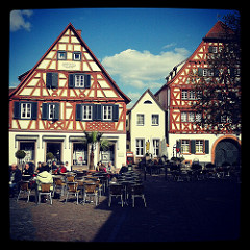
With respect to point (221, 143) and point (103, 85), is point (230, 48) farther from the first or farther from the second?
point (221, 143)

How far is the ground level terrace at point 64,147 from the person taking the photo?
2305 centimetres

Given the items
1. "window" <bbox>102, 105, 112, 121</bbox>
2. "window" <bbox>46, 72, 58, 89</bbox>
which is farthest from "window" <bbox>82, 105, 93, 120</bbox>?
"window" <bbox>46, 72, 58, 89</bbox>

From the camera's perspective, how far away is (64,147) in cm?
2344

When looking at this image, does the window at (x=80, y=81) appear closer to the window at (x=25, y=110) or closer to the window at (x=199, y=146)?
the window at (x=25, y=110)

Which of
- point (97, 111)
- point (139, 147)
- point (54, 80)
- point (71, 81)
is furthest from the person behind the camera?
point (139, 147)

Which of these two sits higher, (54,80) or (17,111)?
(54,80)

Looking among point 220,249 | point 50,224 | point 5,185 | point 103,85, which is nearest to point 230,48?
point 220,249

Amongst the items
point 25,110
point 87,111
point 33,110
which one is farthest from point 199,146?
point 25,110

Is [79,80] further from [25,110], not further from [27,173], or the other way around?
[27,173]

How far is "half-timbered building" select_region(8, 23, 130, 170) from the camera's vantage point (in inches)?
915

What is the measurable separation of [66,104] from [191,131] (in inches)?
491

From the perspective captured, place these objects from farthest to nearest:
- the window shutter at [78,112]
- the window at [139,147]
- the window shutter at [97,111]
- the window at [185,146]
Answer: the window at [139,147] → the window at [185,146] → the window shutter at [97,111] → the window shutter at [78,112]

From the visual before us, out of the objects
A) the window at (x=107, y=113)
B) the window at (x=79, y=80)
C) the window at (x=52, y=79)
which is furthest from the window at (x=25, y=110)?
the window at (x=107, y=113)

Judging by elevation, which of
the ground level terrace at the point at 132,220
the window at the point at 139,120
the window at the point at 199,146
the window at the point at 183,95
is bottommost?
the ground level terrace at the point at 132,220
